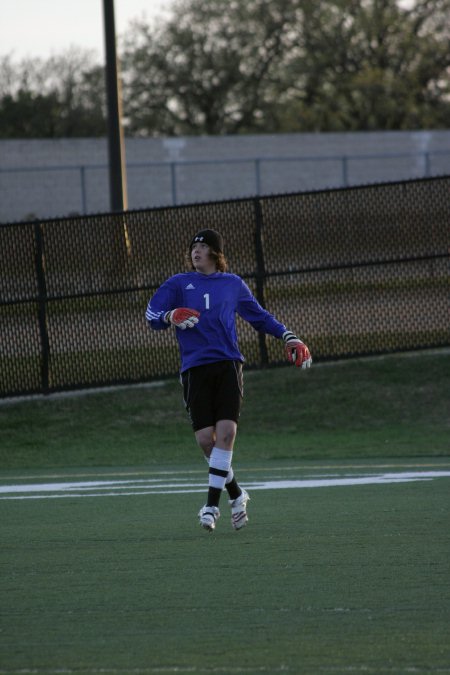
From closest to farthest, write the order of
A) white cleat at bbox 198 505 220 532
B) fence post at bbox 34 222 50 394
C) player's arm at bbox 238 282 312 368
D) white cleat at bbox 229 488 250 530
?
white cleat at bbox 198 505 220 532
white cleat at bbox 229 488 250 530
player's arm at bbox 238 282 312 368
fence post at bbox 34 222 50 394

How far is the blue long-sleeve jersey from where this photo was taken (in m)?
8.95

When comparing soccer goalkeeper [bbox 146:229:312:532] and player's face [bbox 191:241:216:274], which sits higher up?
player's face [bbox 191:241:216:274]

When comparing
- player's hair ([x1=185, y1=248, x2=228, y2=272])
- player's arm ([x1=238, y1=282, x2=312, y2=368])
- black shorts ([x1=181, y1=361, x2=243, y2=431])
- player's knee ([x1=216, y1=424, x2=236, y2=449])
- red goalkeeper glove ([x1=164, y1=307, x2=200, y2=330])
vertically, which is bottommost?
player's knee ([x1=216, y1=424, x2=236, y2=449])

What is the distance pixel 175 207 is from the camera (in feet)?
55.8

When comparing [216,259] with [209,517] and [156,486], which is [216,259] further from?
[156,486]

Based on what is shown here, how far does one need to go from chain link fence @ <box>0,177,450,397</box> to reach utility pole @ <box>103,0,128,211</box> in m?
2.89

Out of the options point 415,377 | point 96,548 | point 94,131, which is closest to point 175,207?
point 415,377

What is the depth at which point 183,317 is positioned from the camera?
8680 millimetres

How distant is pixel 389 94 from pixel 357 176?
19.4m

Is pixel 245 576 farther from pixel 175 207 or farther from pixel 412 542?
pixel 175 207

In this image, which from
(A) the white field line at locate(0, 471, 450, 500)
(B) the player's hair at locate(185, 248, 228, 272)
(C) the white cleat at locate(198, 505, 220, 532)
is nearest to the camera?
(C) the white cleat at locate(198, 505, 220, 532)

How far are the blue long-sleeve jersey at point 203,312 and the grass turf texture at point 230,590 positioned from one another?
1133 mm

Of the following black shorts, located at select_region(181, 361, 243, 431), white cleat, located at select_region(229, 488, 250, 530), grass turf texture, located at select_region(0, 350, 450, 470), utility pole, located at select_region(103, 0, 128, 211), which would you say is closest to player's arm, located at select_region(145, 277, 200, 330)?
black shorts, located at select_region(181, 361, 243, 431)

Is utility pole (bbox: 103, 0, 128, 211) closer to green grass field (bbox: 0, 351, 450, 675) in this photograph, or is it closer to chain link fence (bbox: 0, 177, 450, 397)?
chain link fence (bbox: 0, 177, 450, 397)
